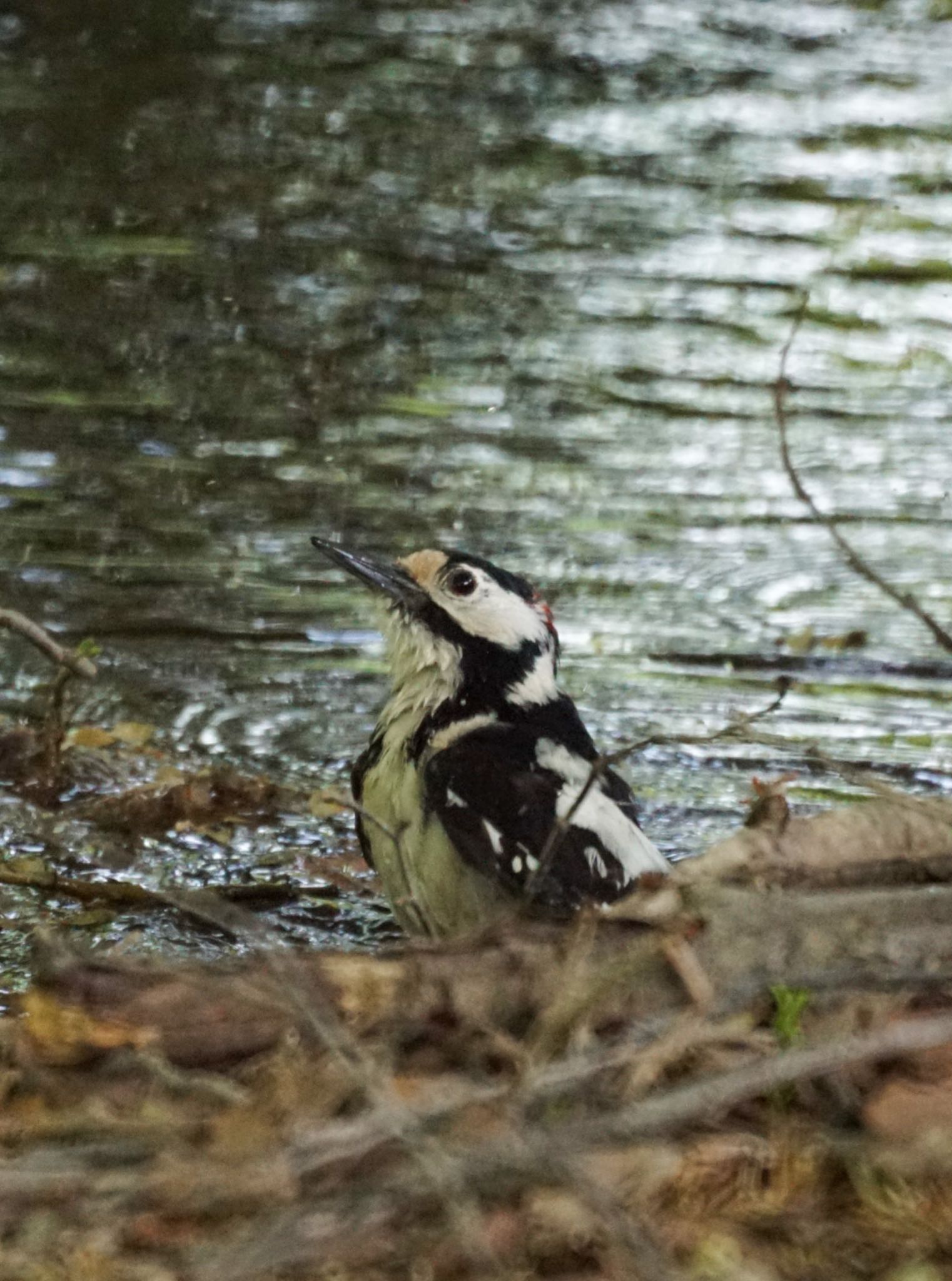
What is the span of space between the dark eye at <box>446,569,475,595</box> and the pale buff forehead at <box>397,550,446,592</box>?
5 centimetres

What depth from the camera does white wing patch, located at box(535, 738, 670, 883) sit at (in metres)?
3.82

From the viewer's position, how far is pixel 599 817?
3.88 meters

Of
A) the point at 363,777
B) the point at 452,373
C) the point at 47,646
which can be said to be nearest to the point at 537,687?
the point at 363,777

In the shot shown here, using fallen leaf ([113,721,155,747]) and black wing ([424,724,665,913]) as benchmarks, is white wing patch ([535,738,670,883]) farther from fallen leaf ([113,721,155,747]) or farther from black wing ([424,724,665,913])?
fallen leaf ([113,721,155,747])

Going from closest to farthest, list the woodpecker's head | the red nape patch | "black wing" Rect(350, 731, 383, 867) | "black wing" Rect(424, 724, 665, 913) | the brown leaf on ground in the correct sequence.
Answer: "black wing" Rect(424, 724, 665, 913) → "black wing" Rect(350, 731, 383, 867) → the woodpecker's head → the red nape patch → the brown leaf on ground

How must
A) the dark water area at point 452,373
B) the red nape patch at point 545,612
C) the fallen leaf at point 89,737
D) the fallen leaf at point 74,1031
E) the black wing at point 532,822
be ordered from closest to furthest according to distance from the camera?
the fallen leaf at point 74,1031, the black wing at point 532,822, the red nape patch at point 545,612, the fallen leaf at point 89,737, the dark water area at point 452,373

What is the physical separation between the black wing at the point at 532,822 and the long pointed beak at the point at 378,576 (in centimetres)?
52

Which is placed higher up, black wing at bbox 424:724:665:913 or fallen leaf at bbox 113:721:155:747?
black wing at bbox 424:724:665:913

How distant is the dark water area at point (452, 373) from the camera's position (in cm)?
585

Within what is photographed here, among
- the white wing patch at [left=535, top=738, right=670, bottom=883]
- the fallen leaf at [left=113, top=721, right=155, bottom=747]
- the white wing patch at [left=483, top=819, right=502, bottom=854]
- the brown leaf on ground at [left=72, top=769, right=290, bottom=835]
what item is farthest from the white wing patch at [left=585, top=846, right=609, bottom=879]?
the fallen leaf at [left=113, top=721, right=155, bottom=747]

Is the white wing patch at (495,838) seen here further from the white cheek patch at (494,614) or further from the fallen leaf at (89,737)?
Result: the fallen leaf at (89,737)

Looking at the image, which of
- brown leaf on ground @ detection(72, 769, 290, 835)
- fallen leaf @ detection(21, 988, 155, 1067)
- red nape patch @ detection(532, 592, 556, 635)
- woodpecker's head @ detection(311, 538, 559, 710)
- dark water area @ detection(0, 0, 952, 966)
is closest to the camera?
fallen leaf @ detection(21, 988, 155, 1067)

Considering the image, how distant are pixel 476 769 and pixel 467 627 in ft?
1.88

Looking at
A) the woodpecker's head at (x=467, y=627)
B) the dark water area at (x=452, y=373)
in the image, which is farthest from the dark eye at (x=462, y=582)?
the dark water area at (x=452, y=373)
